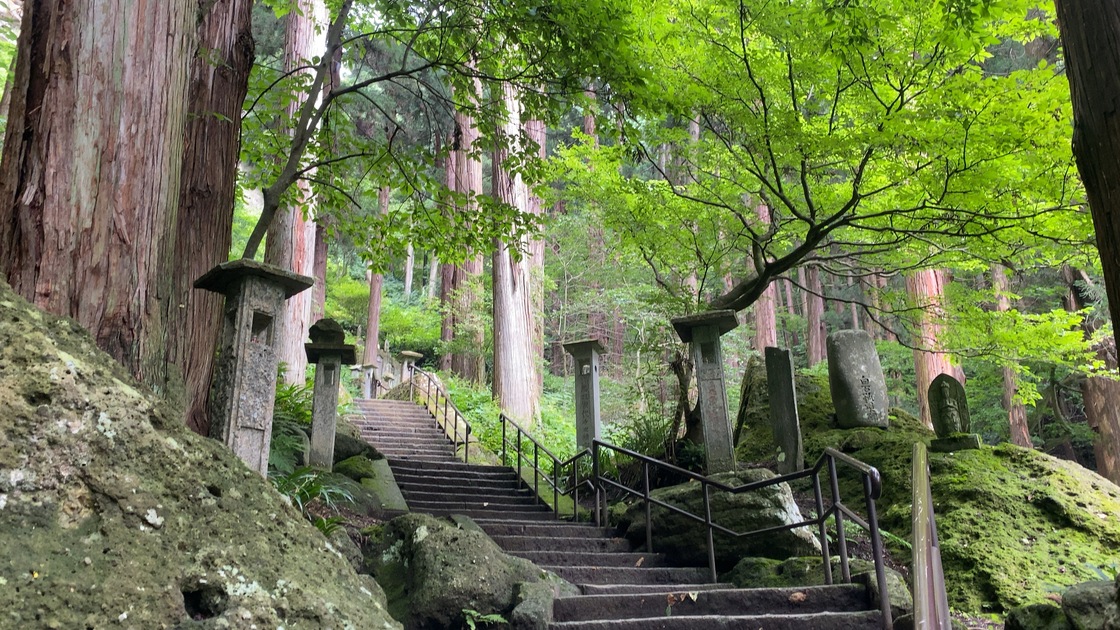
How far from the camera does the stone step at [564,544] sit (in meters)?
6.54

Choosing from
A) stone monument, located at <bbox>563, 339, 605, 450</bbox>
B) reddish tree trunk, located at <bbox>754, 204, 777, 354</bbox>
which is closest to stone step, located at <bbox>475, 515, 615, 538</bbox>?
stone monument, located at <bbox>563, 339, 605, 450</bbox>

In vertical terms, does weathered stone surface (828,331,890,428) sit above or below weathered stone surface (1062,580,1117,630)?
above

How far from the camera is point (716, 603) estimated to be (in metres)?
4.84

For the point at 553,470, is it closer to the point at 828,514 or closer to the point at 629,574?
the point at 629,574

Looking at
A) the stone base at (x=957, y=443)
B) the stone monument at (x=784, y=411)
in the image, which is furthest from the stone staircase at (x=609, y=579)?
the stone base at (x=957, y=443)

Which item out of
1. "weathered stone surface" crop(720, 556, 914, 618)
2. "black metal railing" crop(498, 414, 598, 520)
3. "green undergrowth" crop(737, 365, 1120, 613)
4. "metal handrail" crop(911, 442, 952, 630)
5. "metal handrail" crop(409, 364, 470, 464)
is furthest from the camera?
"metal handrail" crop(409, 364, 470, 464)

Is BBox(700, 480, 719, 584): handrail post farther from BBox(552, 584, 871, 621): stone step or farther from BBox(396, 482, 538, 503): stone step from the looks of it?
BBox(396, 482, 538, 503): stone step

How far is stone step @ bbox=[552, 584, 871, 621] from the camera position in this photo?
4.70 m

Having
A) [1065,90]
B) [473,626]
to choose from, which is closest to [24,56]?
[473,626]

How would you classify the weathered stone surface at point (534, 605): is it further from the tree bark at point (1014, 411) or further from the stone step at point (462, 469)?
the tree bark at point (1014, 411)

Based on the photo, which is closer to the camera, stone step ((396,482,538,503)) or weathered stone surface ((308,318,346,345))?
stone step ((396,482,538,503))

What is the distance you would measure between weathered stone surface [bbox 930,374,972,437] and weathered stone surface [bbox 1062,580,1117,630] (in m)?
4.42

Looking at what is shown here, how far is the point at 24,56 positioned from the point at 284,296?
3.08 metres

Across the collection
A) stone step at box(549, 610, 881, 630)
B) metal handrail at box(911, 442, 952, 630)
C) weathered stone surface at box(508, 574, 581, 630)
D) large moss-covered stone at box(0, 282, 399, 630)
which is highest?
large moss-covered stone at box(0, 282, 399, 630)
